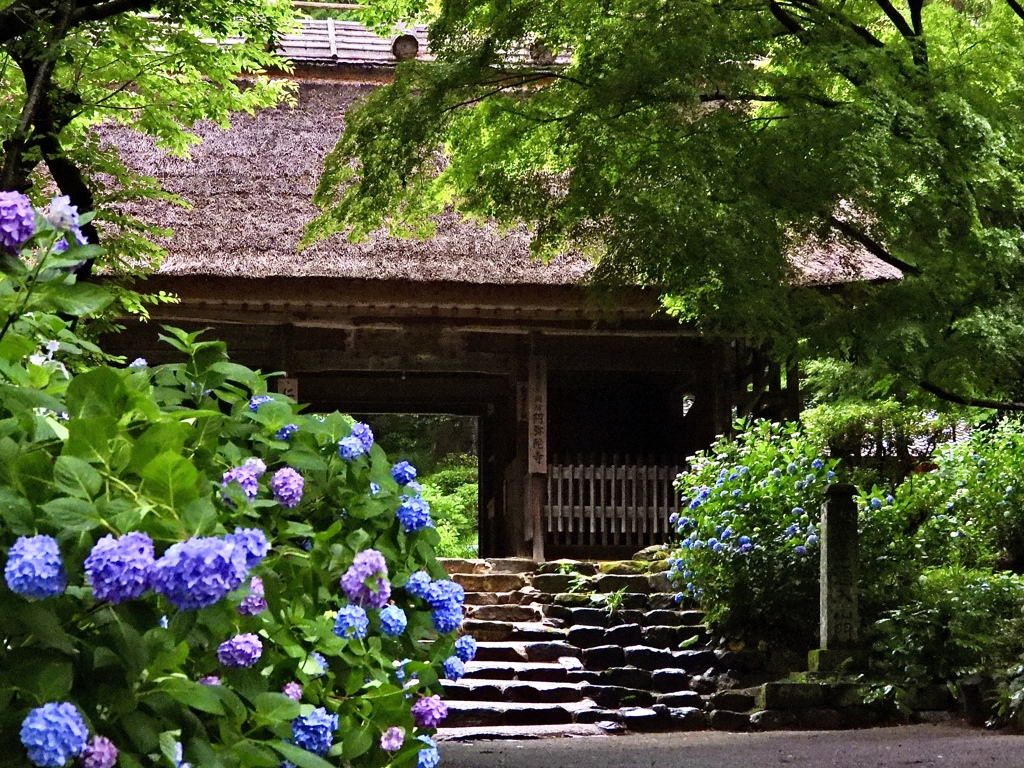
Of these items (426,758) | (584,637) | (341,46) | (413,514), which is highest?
(341,46)

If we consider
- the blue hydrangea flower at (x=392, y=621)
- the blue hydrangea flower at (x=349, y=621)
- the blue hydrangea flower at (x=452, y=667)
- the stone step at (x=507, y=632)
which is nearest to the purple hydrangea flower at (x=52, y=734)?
the blue hydrangea flower at (x=349, y=621)

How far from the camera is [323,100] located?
1409 cm

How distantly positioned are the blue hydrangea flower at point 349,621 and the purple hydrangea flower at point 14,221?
3.04 ft

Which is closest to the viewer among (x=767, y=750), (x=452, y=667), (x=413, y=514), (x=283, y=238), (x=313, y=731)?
(x=313, y=731)

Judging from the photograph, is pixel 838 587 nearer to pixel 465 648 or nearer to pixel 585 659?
pixel 585 659

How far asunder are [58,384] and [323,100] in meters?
12.6

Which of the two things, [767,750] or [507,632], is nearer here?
[767,750]

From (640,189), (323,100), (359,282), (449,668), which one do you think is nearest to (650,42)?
(640,189)

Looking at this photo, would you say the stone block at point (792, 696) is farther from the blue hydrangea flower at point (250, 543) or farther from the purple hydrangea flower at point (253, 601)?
the blue hydrangea flower at point (250, 543)

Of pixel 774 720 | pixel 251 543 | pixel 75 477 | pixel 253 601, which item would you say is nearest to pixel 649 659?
pixel 774 720

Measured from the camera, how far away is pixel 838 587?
748cm

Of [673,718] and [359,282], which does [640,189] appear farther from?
[359,282]

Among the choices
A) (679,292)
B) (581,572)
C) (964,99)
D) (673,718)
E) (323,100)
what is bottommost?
(673,718)

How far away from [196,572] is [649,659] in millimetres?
7044
